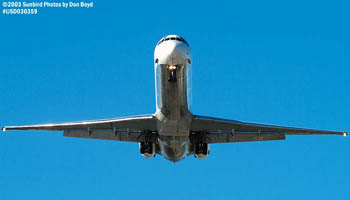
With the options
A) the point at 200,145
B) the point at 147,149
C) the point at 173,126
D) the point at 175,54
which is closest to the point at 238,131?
the point at 200,145

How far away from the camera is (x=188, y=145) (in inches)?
1385

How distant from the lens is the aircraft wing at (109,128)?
33375mm

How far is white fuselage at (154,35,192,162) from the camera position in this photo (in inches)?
1100

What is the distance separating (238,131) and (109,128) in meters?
9.18

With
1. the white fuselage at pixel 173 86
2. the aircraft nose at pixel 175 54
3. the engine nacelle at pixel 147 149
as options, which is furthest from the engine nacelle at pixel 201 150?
the aircraft nose at pixel 175 54

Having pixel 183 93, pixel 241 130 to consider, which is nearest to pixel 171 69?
pixel 183 93

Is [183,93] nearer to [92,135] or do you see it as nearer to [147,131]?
[147,131]

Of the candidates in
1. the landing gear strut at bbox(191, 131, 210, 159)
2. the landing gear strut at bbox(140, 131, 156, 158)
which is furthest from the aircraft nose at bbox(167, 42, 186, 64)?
the landing gear strut at bbox(191, 131, 210, 159)

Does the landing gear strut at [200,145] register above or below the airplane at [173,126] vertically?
below

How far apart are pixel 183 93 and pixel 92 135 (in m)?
9.74

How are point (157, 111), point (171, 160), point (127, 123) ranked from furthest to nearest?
point (171, 160) < point (127, 123) < point (157, 111)

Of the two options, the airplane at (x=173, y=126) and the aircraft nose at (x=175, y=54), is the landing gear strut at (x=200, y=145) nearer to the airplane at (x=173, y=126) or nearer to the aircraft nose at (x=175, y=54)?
the airplane at (x=173, y=126)

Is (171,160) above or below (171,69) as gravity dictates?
below

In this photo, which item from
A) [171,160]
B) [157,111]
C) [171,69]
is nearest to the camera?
[171,69]
